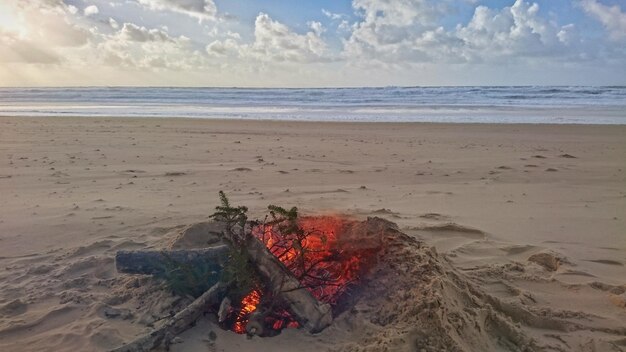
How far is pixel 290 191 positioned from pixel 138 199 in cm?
231

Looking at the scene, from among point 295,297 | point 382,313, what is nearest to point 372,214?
point 382,313

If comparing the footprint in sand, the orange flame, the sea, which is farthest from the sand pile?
the sea

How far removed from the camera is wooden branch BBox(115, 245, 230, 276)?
146 inches

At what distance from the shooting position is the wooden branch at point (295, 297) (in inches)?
130

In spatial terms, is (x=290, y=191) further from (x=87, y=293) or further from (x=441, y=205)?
(x=87, y=293)

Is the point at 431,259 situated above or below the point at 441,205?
above

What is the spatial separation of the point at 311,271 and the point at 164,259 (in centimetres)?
112

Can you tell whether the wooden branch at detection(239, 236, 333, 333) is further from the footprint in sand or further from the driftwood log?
the footprint in sand

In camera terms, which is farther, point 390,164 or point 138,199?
point 390,164

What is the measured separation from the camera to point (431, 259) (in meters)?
3.84

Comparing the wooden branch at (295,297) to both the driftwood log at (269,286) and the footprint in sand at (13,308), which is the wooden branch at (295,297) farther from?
the footprint in sand at (13,308)

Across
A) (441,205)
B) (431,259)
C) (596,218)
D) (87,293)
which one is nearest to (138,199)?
(87,293)

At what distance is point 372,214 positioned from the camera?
6.57m

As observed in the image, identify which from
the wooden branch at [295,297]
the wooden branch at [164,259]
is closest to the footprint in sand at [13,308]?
the wooden branch at [164,259]
